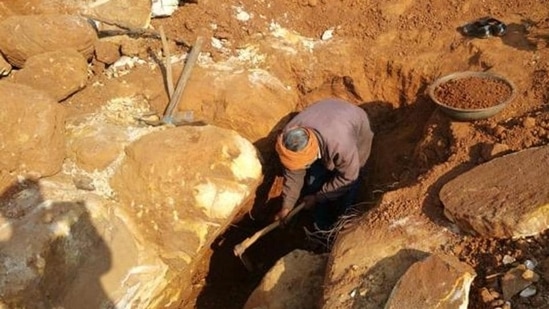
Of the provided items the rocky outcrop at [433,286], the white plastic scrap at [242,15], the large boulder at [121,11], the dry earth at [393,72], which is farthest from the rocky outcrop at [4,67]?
the rocky outcrop at [433,286]

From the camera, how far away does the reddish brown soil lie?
14.4 feet

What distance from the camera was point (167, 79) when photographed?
5336 mm

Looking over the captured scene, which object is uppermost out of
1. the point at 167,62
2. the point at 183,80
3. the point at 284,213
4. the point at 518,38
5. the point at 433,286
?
the point at 518,38

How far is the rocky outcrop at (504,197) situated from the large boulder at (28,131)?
2.99m

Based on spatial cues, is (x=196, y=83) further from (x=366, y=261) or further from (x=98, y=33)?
(x=366, y=261)

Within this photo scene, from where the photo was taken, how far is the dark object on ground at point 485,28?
5172mm

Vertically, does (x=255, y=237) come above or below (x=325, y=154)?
below

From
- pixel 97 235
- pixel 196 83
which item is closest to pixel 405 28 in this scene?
pixel 196 83

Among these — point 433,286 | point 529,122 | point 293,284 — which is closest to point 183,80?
point 293,284

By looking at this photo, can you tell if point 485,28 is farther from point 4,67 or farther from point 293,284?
point 4,67

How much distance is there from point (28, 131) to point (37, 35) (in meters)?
1.25

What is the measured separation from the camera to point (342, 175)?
479 cm

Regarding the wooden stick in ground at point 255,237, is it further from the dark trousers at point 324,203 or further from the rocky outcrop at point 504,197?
the rocky outcrop at point 504,197

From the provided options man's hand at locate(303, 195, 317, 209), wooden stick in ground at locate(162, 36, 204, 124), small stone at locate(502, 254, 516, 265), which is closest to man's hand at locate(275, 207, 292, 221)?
man's hand at locate(303, 195, 317, 209)
